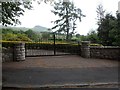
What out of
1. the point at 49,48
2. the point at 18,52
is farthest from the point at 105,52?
the point at 18,52

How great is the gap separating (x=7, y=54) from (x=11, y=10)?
2335mm

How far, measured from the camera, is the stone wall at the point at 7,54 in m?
12.5

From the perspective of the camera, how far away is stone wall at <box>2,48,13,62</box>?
12.5 metres

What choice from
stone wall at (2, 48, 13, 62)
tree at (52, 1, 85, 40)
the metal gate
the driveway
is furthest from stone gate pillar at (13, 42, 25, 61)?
tree at (52, 1, 85, 40)

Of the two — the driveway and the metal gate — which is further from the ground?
the metal gate

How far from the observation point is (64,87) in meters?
7.80

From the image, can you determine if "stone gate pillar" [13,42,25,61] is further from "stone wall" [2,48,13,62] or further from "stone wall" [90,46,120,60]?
"stone wall" [90,46,120,60]

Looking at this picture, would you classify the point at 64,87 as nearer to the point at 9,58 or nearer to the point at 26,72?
the point at 26,72

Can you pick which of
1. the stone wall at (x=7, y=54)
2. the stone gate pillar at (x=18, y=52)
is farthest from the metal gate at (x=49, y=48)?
the stone wall at (x=7, y=54)

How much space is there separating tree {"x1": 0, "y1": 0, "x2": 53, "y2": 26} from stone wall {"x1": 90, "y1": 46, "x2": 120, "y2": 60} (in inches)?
188

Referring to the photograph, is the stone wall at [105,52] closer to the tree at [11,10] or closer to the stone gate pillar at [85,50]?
the stone gate pillar at [85,50]

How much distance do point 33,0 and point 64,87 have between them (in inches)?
236

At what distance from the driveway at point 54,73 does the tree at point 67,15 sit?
15496mm

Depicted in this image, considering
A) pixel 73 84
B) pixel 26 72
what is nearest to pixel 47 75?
pixel 26 72
